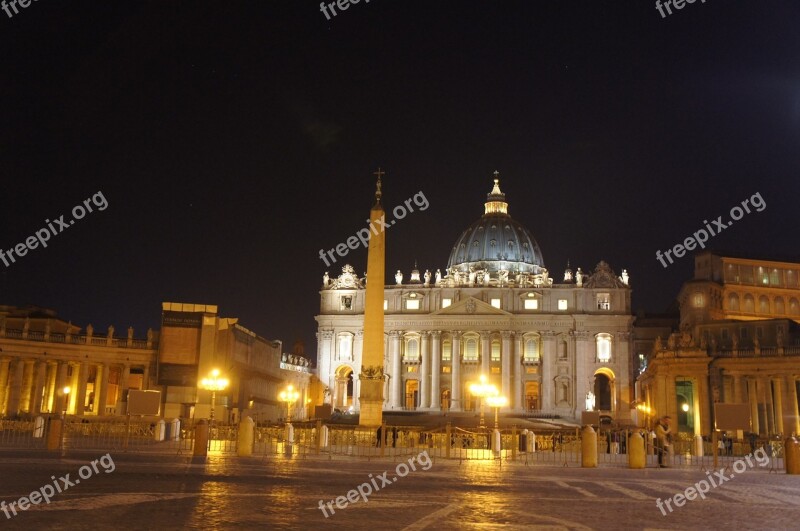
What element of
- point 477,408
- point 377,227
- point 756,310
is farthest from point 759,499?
point 477,408

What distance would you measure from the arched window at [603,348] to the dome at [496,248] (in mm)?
24942

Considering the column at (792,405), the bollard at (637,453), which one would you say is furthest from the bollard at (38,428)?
the column at (792,405)

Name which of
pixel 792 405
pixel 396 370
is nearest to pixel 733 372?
pixel 792 405

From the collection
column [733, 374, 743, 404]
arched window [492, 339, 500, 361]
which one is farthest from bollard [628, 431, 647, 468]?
arched window [492, 339, 500, 361]

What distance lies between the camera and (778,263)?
284 feet

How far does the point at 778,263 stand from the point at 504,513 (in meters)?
83.0

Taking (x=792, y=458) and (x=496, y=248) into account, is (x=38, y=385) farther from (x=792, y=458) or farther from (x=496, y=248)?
(x=496, y=248)

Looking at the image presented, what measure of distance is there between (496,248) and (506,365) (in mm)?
31065

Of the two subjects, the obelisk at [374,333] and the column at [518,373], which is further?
the column at [518,373]

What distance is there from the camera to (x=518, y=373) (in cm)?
10350

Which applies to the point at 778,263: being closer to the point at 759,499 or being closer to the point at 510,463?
the point at 510,463

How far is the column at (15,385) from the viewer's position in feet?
188
